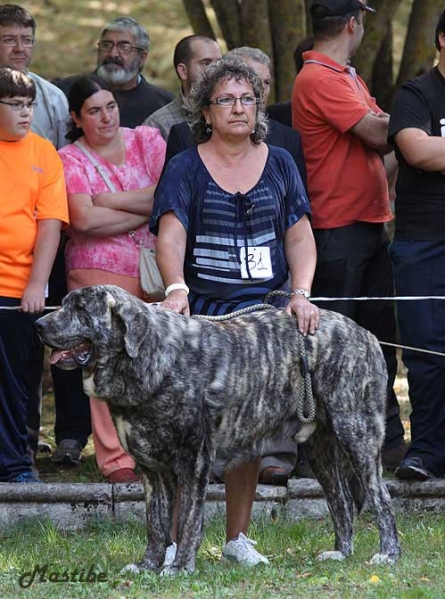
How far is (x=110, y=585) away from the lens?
5773mm

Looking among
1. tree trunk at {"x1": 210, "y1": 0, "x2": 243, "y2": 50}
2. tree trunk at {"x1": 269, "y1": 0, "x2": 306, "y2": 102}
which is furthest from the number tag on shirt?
tree trunk at {"x1": 210, "y1": 0, "x2": 243, "y2": 50}

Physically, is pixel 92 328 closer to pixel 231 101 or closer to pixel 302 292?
pixel 302 292

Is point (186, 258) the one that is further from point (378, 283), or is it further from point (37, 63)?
point (37, 63)

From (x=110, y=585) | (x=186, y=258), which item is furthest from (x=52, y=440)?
(x=110, y=585)

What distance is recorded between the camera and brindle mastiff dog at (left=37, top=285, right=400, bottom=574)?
583 cm

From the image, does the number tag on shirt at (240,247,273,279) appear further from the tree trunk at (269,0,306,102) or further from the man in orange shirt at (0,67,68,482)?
the tree trunk at (269,0,306,102)

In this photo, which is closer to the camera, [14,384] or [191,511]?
[191,511]

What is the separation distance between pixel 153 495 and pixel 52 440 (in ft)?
12.5

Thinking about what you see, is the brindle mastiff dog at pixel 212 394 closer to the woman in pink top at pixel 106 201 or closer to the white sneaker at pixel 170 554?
the white sneaker at pixel 170 554

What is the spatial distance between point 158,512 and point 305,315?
3.75 ft

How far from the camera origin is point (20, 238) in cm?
775

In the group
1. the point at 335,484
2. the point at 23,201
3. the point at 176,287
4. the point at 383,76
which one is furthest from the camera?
the point at 383,76
